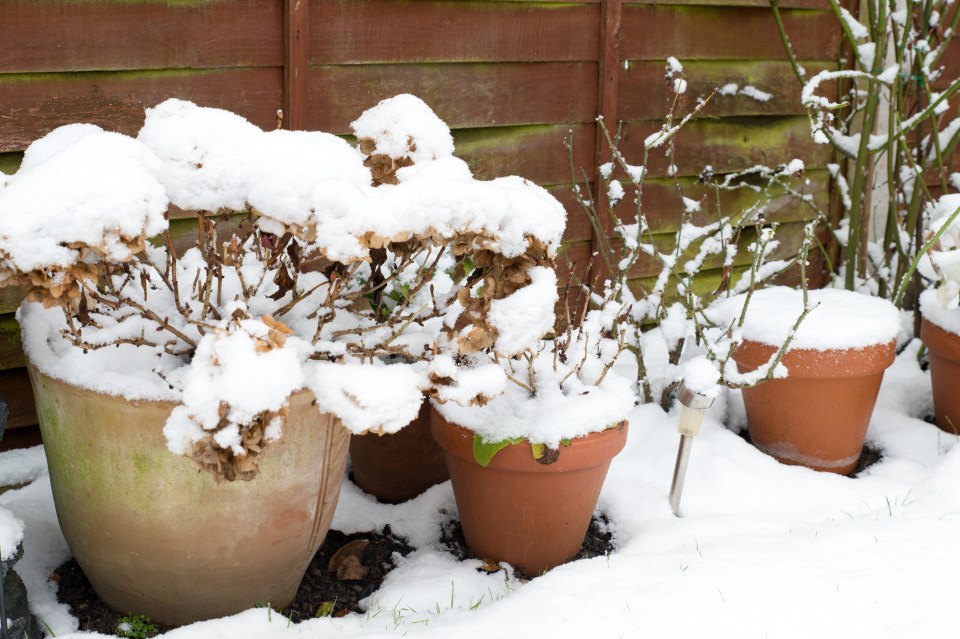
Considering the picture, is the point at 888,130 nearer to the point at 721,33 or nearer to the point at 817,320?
the point at 721,33

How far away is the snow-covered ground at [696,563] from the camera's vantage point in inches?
77.7

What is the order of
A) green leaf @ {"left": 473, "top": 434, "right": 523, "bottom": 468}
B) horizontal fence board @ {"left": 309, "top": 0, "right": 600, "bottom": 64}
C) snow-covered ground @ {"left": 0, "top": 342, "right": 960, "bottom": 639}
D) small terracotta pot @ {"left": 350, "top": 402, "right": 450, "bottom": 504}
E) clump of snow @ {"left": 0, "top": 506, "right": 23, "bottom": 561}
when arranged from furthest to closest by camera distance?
1. horizontal fence board @ {"left": 309, "top": 0, "right": 600, "bottom": 64}
2. small terracotta pot @ {"left": 350, "top": 402, "right": 450, "bottom": 504}
3. green leaf @ {"left": 473, "top": 434, "right": 523, "bottom": 468}
4. snow-covered ground @ {"left": 0, "top": 342, "right": 960, "bottom": 639}
5. clump of snow @ {"left": 0, "top": 506, "right": 23, "bottom": 561}

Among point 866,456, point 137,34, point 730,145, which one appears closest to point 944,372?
point 866,456

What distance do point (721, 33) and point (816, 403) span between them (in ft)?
4.73

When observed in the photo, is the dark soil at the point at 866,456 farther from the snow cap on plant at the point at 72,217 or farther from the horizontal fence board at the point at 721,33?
the snow cap on plant at the point at 72,217

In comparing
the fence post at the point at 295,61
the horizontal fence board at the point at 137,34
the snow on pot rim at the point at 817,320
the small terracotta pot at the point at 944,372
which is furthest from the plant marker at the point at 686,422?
the horizontal fence board at the point at 137,34

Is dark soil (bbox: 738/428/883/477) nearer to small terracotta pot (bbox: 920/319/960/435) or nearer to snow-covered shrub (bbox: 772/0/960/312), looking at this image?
small terracotta pot (bbox: 920/319/960/435)

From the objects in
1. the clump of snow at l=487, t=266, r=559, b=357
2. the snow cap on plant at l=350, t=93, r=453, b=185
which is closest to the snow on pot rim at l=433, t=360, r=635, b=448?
the clump of snow at l=487, t=266, r=559, b=357

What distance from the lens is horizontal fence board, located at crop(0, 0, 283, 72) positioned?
2.22 meters

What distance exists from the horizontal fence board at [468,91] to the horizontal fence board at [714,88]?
0.55 feet

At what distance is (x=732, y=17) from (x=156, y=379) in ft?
8.47

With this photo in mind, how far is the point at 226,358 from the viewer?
62.8 inches

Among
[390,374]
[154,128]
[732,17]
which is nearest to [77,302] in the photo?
[154,128]

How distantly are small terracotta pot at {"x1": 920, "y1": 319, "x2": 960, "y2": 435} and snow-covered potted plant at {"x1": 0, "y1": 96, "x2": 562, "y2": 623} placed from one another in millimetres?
1739
